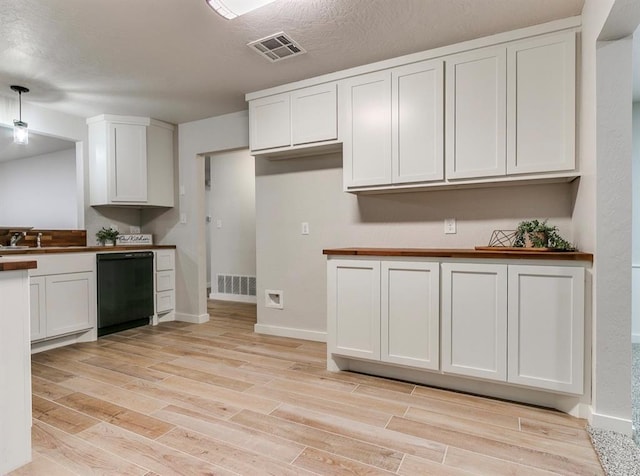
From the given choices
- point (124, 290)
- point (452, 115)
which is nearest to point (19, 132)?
point (124, 290)

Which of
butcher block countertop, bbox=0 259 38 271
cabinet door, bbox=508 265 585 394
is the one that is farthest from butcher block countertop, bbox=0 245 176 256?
cabinet door, bbox=508 265 585 394

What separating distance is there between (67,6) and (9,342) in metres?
1.91

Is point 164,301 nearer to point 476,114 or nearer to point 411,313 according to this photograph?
point 411,313

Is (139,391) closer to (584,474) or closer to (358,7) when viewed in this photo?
(584,474)

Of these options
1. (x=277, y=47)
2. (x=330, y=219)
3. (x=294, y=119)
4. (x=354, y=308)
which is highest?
(x=277, y=47)

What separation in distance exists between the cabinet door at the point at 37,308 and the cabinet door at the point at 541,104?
3908 millimetres

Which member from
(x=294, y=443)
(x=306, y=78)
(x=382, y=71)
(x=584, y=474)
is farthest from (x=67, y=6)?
(x=584, y=474)

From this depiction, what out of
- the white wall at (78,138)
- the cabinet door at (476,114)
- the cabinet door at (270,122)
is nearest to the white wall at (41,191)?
the white wall at (78,138)

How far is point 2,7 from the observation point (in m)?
2.07

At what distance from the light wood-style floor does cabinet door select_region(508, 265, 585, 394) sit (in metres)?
0.23

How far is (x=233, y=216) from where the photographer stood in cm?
572

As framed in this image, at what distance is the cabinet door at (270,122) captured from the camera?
3.16m

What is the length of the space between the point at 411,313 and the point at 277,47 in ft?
6.99

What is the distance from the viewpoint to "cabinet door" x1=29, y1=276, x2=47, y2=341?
9.99ft
